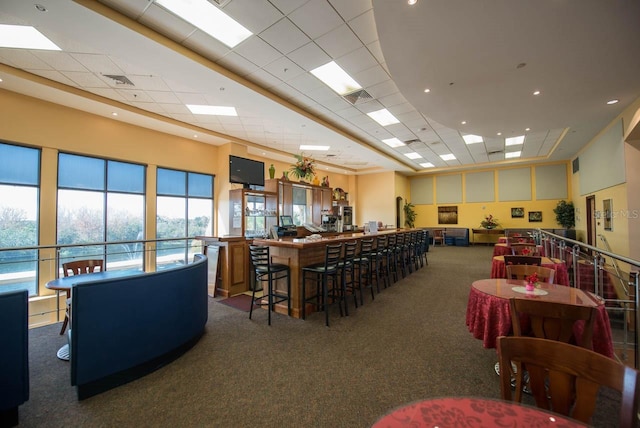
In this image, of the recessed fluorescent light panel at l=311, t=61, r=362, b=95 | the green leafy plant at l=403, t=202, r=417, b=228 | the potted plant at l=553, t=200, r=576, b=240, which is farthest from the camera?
the green leafy plant at l=403, t=202, r=417, b=228

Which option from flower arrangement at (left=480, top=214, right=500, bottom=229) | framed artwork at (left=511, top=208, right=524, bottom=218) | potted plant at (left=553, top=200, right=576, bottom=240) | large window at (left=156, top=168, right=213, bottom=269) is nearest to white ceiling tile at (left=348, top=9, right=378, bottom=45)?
large window at (left=156, top=168, right=213, bottom=269)

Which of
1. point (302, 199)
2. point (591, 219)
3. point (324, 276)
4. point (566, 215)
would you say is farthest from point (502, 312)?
point (566, 215)

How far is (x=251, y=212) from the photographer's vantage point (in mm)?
6281

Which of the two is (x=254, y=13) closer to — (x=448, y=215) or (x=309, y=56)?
(x=309, y=56)

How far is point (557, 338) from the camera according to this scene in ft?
5.58

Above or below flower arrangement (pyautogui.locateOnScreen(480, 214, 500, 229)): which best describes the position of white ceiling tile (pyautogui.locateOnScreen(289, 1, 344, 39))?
above

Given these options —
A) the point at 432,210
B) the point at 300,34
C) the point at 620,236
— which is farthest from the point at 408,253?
the point at 432,210

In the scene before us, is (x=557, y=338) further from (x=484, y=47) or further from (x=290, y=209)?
(x=290, y=209)

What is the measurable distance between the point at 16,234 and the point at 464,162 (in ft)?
47.7

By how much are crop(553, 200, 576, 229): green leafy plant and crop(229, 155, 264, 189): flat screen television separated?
11.9 m

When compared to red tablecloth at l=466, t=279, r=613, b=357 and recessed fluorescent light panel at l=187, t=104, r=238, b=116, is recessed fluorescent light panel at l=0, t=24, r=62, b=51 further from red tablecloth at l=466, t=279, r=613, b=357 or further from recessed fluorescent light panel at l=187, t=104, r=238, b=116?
red tablecloth at l=466, t=279, r=613, b=357

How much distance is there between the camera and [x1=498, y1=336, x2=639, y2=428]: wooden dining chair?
923mm

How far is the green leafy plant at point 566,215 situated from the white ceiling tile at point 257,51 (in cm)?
1249

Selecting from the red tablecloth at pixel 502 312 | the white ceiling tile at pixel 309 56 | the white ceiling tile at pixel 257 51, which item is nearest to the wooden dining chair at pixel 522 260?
the red tablecloth at pixel 502 312
